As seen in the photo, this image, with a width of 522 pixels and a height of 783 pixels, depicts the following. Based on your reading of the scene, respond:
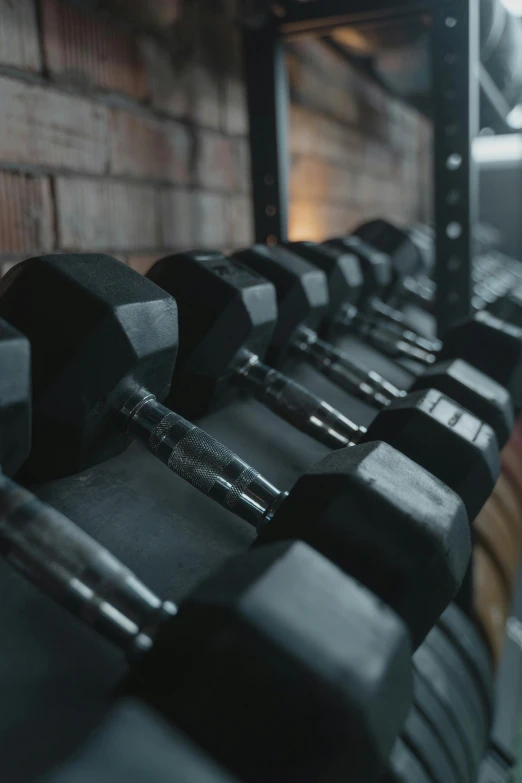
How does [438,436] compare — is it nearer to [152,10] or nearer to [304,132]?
[152,10]

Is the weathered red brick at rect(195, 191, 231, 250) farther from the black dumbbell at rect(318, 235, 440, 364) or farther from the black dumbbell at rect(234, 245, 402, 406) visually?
the black dumbbell at rect(234, 245, 402, 406)

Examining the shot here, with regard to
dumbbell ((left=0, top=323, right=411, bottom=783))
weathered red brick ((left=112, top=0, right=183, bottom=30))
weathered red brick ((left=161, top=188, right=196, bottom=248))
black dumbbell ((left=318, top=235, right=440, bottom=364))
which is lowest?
dumbbell ((left=0, top=323, right=411, bottom=783))

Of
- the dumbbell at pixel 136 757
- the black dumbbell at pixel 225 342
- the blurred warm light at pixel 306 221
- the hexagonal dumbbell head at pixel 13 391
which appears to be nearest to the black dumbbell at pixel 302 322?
the black dumbbell at pixel 225 342

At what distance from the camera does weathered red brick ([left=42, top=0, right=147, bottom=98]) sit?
0.90 meters

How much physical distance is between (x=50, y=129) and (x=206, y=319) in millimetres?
461

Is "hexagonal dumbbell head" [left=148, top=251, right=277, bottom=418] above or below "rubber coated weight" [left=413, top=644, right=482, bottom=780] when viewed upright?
above

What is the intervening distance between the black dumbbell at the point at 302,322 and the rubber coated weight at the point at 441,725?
389 millimetres

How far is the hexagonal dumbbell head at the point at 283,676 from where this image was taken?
10.7 inches

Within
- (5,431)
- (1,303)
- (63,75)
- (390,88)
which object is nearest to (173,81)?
(63,75)

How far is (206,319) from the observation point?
0.63 m

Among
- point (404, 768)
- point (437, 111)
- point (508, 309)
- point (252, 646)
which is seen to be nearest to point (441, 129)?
point (437, 111)

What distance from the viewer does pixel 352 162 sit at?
2260mm

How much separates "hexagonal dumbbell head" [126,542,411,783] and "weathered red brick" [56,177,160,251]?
29.8 inches

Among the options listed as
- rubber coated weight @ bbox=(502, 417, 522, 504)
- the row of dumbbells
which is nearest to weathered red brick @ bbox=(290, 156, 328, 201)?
rubber coated weight @ bbox=(502, 417, 522, 504)
